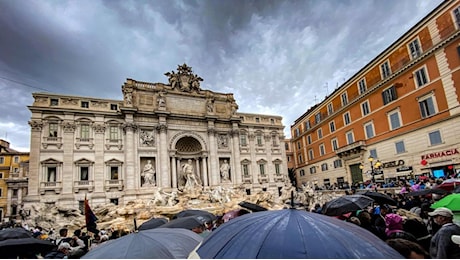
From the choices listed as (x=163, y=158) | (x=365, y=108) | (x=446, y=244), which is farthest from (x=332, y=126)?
(x=446, y=244)

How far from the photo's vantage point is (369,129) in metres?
24.1

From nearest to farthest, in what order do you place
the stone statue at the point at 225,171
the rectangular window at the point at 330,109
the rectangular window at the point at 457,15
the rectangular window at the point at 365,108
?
the rectangular window at the point at 457,15
the rectangular window at the point at 365,108
the stone statue at the point at 225,171
the rectangular window at the point at 330,109

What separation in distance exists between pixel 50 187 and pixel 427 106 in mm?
30824

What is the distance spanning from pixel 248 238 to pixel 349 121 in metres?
28.0

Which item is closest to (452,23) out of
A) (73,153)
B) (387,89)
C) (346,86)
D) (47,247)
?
(387,89)

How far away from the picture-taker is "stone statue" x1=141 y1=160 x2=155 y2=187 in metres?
23.5

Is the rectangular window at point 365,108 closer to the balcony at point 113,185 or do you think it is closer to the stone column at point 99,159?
the balcony at point 113,185

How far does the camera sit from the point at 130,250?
2998 millimetres

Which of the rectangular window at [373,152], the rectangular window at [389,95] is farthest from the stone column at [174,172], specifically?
the rectangular window at [389,95]

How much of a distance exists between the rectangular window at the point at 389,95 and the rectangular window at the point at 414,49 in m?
2.94

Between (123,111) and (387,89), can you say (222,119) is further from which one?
(387,89)

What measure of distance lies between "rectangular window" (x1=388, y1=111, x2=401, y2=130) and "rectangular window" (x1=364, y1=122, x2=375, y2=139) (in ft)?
7.21

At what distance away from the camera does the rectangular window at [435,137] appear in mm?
17422

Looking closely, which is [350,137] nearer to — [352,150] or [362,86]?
[352,150]
